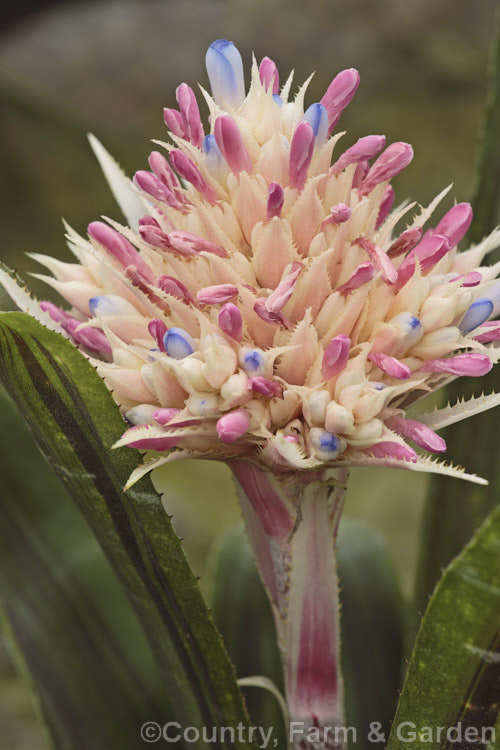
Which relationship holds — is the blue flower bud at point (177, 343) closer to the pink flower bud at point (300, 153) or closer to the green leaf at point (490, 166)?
the pink flower bud at point (300, 153)

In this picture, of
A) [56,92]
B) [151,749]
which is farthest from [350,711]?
[56,92]

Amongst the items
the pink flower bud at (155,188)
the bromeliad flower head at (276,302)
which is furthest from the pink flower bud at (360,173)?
the pink flower bud at (155,188)

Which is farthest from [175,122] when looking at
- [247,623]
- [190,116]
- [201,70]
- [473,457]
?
[201,70]

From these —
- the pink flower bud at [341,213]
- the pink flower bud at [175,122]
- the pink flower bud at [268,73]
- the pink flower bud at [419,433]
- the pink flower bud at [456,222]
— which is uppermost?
the pink flower bud at [268,73]

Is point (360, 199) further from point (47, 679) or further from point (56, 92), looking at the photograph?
point (56, 92)

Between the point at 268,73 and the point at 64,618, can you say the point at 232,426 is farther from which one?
the point at 64,618
